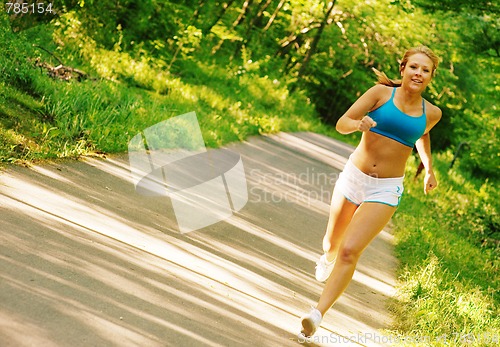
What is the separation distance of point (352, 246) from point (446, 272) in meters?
4.49

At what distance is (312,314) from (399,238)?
6.09 metres

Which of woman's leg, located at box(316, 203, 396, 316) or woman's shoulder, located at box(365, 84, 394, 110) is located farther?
woman's shoulder, located at box(365, 84, 394, 110)

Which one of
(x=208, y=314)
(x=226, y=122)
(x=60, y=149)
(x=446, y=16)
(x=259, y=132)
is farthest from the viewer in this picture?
(x=259, y=132)

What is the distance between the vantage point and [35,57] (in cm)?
1147

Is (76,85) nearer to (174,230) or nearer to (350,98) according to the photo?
(174,230)

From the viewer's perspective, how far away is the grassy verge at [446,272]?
6.34 m

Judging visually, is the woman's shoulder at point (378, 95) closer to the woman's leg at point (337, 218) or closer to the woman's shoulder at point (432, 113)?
the woman's shoulder at point (432, 113)

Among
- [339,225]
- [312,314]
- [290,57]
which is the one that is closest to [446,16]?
[339,225]

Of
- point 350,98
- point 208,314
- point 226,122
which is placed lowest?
point 350,98

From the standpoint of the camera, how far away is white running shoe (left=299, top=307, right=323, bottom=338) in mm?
5074

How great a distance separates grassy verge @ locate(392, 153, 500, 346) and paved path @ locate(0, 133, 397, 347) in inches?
11.0

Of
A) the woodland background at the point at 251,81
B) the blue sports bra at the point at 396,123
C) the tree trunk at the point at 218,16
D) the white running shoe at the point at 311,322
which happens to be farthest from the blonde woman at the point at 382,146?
the tree trunk at the point at 218,16

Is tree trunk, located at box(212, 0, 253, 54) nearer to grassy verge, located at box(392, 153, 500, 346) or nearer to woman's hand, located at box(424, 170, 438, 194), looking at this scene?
grassy verge, located at box(392, 153, 500, 346)

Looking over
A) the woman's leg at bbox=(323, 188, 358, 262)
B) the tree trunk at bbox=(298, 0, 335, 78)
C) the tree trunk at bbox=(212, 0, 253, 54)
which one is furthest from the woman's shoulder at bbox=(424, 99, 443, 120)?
the tree trunk at bbox=(298, 0, 335, 78)
